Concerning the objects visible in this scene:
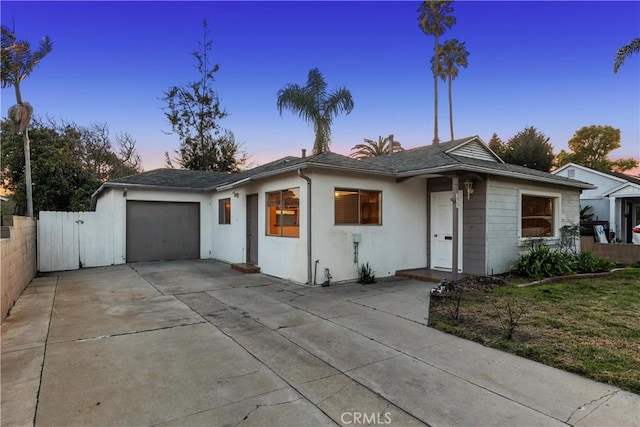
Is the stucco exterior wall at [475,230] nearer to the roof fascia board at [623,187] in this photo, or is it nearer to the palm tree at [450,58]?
the roof fascia board at [623,187]

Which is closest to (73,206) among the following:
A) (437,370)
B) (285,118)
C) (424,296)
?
(285,118)

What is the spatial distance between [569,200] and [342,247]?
330 inches

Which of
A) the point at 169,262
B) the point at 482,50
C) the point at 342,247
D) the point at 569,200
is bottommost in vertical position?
the point at 169,262

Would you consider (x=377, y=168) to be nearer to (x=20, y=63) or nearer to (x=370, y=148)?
(x=20, y=63)

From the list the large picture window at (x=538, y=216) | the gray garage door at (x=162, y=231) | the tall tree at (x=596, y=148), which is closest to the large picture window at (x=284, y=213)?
the gray garage door at (x=162, y=231)

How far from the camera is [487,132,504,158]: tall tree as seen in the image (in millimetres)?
28417

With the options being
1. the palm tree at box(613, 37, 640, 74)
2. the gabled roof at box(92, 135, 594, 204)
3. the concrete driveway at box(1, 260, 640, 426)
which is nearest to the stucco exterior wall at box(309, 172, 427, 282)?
the gabled roof at box(92, 135, 594, 204)

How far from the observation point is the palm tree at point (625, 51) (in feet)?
32.2

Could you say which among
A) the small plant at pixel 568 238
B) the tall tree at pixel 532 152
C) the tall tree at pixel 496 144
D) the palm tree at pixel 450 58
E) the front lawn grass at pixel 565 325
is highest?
the palm tree at pixel 450 58

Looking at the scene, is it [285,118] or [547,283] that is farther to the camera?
[285,118]

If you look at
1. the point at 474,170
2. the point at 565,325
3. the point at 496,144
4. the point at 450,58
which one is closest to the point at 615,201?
the point at 496,144

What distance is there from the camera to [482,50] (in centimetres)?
1391

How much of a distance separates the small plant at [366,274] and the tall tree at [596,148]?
3924 centimetres

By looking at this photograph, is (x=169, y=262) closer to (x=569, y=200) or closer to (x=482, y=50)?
(x=569, y=200)
